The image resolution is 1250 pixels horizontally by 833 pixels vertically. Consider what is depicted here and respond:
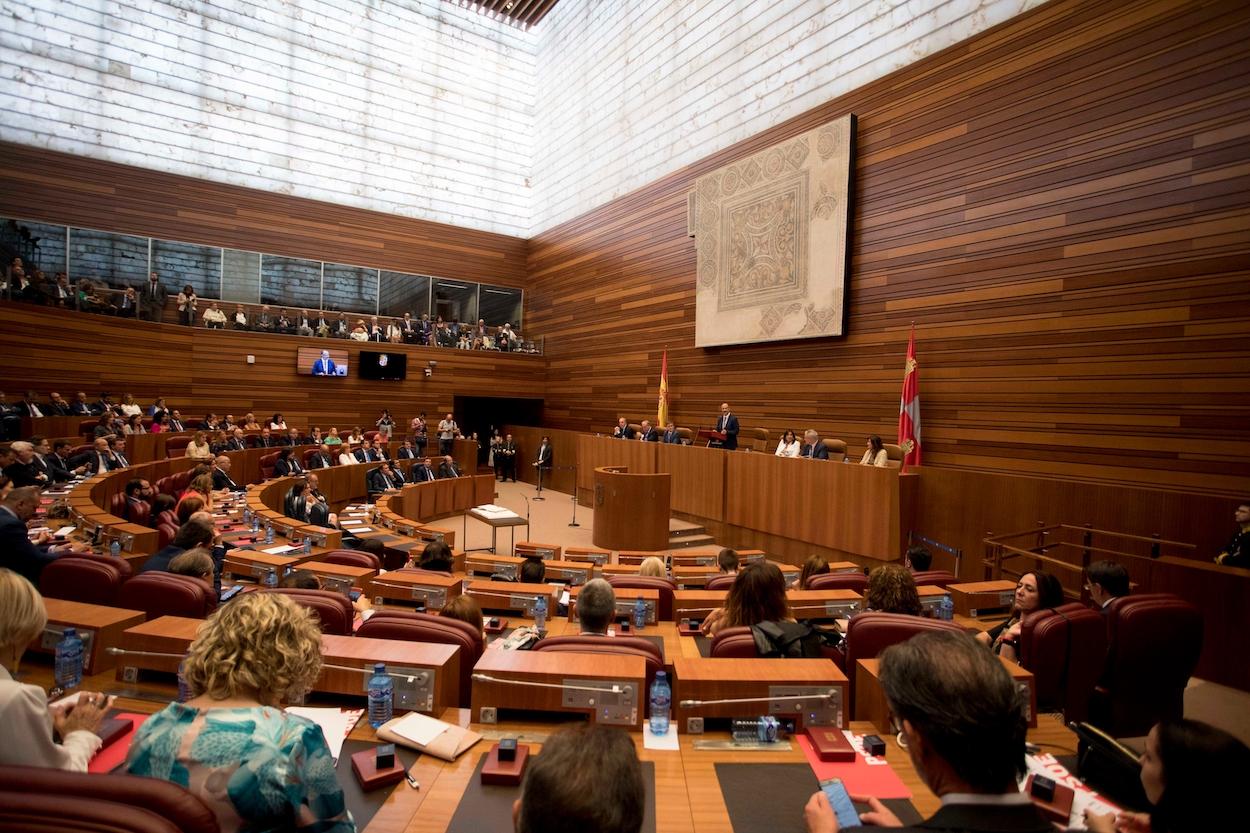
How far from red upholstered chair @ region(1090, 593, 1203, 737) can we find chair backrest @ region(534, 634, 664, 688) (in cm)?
207

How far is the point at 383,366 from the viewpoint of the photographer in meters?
14.7

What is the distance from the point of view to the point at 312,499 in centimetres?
699

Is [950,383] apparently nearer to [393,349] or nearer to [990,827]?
[990,827]

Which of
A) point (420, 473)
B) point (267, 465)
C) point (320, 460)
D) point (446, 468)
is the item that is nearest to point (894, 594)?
point (420, 473)

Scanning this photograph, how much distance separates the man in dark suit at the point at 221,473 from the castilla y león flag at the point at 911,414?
8.56 m

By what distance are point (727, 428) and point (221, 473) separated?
283 inches

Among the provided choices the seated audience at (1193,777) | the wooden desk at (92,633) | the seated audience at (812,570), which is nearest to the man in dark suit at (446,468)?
the seated audience at (812,570)

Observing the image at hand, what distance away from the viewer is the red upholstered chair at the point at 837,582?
420cm

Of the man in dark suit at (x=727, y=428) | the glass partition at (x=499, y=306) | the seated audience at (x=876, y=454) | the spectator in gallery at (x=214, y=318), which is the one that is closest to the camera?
the seated audience at (x=876, y=454)

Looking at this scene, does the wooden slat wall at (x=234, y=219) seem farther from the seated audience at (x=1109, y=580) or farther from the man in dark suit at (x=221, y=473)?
the seated audience at (x=1109, y=580)

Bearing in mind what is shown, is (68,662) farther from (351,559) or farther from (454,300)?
(454,300)

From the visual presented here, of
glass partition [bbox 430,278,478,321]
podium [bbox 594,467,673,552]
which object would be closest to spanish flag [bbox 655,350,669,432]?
podium [bbox 594,467,673,552]

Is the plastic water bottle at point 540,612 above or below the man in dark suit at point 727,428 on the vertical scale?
below

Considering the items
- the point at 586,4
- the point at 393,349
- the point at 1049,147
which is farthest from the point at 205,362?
the point at 1049,147
